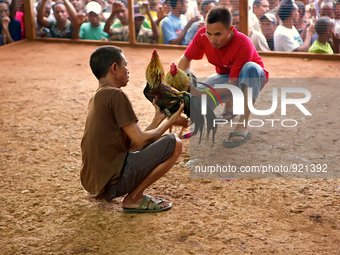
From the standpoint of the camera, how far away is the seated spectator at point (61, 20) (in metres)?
8.73

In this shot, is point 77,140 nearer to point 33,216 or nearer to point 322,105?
point 33,216

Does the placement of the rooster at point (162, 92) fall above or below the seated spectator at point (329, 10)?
below

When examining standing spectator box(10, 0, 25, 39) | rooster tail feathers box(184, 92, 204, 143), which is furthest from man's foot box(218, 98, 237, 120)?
standing spectator box(10, 0, 25, 39)

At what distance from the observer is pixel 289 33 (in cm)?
720

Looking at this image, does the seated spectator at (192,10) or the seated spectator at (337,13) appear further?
the seated spectator at (192,10)

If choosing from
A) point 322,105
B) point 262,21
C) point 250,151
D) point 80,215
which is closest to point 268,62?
point 262,21

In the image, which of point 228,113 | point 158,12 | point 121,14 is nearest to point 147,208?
point 228,113

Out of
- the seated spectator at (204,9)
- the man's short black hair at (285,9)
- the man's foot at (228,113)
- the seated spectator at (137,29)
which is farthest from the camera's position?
the seated spectator at (137,29)

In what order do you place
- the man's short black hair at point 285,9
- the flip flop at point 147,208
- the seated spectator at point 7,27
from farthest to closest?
the seated spectator at point 7,27
the man's short black hair at point 285,9
the flip flop at point 147,208

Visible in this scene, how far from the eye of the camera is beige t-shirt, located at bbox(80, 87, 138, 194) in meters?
2.57

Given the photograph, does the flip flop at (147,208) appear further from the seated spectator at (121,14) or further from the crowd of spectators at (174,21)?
the seated spectator at (121,14)

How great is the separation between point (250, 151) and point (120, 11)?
5627 mm

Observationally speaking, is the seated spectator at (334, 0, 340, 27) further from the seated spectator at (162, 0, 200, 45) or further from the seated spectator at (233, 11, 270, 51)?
the seated spectator at (162, 0, 200, 45)

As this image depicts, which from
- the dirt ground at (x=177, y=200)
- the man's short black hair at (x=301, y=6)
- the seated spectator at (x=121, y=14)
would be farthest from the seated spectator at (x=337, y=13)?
the seated spectator at (x=121, y=14)
